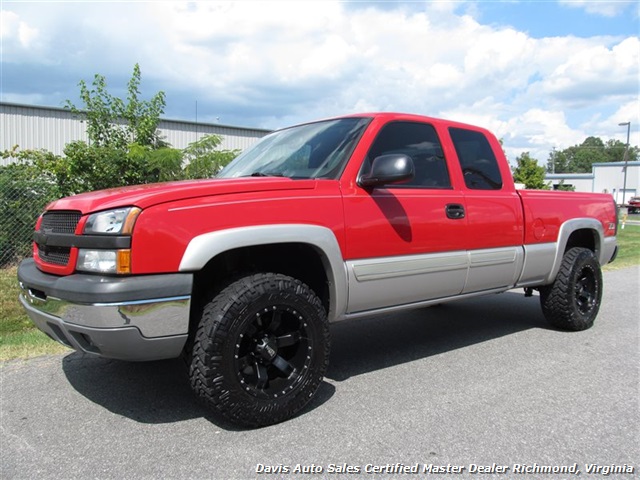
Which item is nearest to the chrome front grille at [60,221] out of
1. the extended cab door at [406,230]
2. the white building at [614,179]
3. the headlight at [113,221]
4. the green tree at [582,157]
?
the headlight at [113,221]

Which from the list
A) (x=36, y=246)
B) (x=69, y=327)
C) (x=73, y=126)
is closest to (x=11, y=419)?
(x=69, y=327)

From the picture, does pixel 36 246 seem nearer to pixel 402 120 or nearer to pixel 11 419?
pixel 11 419

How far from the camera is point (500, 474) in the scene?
102 inches

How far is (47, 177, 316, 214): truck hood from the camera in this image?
2783 mm

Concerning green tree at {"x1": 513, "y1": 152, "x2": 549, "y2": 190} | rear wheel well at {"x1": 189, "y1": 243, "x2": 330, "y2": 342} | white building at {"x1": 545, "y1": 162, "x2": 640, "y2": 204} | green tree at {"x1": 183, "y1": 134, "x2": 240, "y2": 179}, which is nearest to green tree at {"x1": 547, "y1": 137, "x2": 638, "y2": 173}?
white building at {"x1": 545, "y1": 162, "x2": 640, "y2": 204}

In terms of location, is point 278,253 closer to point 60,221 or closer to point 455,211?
point 60,221

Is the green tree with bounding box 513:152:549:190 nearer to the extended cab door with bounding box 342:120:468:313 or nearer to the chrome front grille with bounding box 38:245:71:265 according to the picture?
the extended cab door with bounding box 342:120:468:313

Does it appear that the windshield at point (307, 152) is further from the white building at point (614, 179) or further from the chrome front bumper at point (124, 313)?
the white building at point (614, 179)

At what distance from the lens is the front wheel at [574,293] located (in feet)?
17.0

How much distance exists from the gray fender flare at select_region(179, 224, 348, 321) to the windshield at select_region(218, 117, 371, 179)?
518 millimetres

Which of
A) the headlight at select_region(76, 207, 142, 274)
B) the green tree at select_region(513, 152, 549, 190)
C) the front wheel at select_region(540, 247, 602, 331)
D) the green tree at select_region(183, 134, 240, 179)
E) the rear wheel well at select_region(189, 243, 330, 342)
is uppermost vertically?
the green tree at select_region(513, 152, 549, 190)

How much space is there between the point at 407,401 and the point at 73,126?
18.3 metres

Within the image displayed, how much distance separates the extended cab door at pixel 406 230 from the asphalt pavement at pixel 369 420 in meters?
0.69

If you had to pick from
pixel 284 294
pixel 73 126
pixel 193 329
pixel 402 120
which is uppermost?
pixel 73 126
